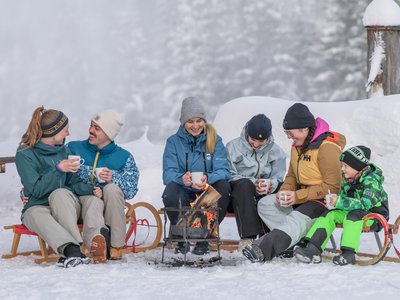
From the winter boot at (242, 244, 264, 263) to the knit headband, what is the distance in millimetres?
1481

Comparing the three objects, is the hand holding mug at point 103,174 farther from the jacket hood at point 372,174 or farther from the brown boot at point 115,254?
the jacket hood at point 372,174

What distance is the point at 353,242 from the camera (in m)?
6.03

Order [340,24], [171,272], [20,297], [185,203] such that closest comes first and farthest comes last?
[20,297] → [171,272] → [185,203] → [340,24]

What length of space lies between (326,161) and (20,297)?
233cm

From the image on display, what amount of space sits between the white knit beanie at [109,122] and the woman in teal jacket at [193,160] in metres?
0.40

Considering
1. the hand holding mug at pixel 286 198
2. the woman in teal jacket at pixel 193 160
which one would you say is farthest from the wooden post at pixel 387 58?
the hand holding mug at pixel 286 198

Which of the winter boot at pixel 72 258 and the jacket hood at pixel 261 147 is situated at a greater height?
the jacket hood at pixel 261 147

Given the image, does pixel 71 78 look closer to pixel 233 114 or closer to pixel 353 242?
pixel 233 114

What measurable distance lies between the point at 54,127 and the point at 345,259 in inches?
82.0

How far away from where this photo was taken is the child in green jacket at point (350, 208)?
604cm

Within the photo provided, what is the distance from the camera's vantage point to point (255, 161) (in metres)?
7.00

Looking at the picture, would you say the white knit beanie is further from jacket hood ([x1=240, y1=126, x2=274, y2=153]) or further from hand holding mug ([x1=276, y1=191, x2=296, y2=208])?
hand holding mug ([x1=276, y1=191, x2=296, y2=208])

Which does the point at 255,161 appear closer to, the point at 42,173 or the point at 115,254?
the point at 115,254

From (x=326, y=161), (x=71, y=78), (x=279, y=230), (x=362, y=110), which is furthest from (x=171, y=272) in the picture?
(x=71, y=78)
